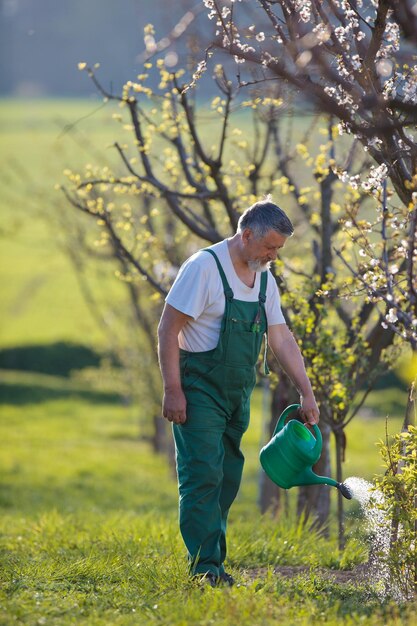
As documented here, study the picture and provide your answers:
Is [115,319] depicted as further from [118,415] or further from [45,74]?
[45,74]

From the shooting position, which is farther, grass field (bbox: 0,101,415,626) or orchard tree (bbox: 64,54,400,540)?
orchard tree (bbox: 64,54,400,540)

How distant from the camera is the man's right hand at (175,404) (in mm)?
4980

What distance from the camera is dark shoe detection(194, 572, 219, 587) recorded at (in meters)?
4.84

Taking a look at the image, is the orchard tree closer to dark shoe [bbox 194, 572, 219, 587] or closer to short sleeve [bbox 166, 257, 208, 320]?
short sleeve [bbox 166, 257, 208, 320]

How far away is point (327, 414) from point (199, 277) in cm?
222

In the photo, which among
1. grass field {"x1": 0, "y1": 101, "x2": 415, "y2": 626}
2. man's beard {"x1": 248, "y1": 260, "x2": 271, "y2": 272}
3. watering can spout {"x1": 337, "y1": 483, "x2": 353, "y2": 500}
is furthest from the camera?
man's beard {"x1": 248, "y1": 260, "x2": 271, "y2": 272}

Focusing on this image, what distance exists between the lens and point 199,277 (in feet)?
16.4

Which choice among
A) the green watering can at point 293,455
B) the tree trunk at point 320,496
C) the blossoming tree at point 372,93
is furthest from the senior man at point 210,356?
the tree trunk at point 320,496

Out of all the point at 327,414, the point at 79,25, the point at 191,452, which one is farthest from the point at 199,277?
the point at 79,25

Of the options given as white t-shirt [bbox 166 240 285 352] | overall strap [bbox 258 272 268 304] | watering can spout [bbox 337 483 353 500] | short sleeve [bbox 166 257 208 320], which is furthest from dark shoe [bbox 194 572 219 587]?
overall strap [bbox 258 272 268 304]

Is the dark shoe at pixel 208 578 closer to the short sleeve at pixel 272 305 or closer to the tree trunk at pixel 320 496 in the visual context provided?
the short sleeve at pixel 272 305

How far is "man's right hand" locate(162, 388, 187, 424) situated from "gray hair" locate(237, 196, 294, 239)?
900 mm

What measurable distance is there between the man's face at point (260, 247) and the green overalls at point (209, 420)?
0.17 metres

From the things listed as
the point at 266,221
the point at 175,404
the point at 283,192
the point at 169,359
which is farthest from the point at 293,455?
the point at 283,192
